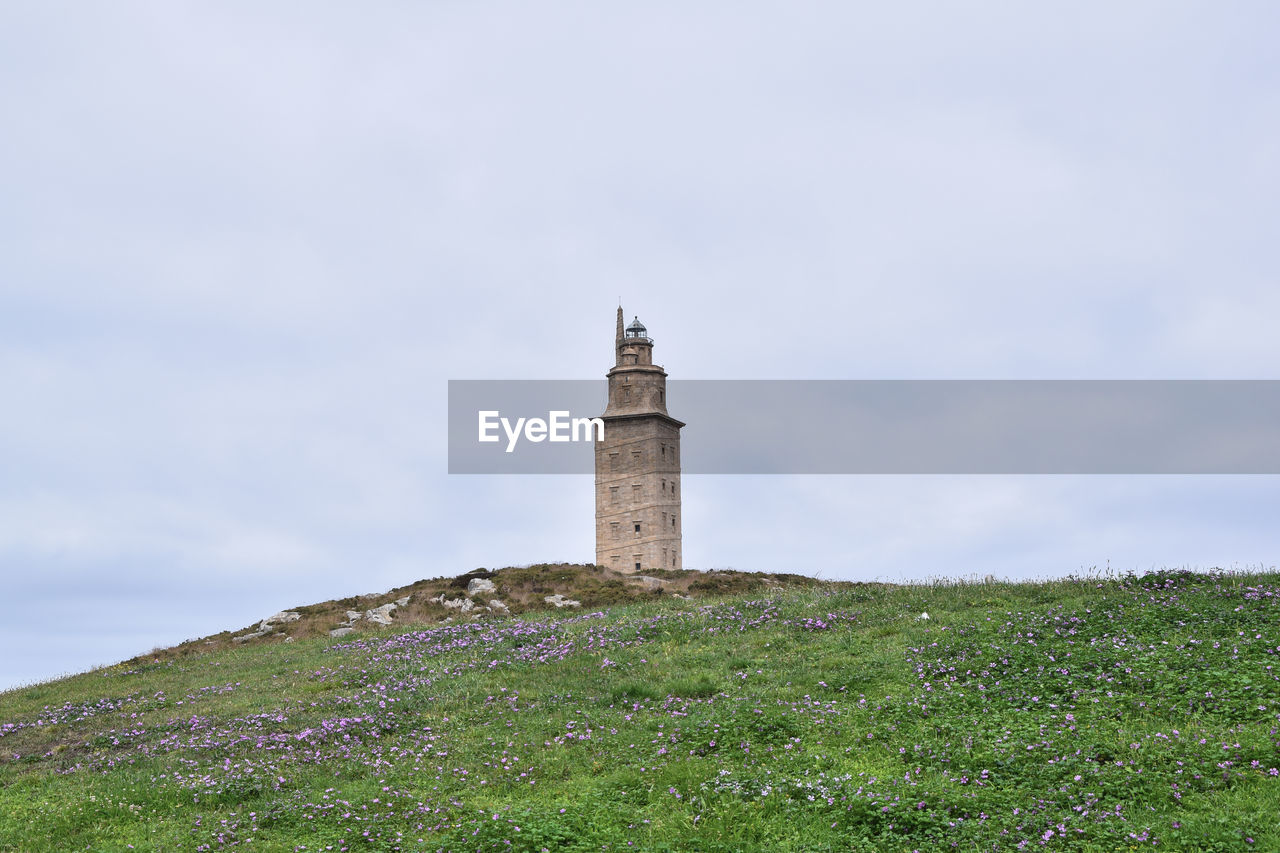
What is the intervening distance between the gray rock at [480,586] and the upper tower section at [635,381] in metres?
22.2

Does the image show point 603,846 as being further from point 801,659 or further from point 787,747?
point 801,659

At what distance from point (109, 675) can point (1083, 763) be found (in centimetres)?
2901

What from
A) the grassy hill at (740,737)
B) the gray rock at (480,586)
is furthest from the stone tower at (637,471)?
the grassy hill at (740,737)

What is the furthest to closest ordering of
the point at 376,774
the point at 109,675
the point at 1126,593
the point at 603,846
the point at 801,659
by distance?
the point at 109,675, the point at 1126,593, the point at 801,659, the point at 376,774, the point at 603,846

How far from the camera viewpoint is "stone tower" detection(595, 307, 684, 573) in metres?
64.5

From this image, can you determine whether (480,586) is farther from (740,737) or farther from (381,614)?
(740,737)

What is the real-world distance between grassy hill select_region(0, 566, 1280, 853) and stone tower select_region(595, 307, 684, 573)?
37.0 meters

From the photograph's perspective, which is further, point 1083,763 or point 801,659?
point 801,659

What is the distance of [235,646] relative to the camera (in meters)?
37.3

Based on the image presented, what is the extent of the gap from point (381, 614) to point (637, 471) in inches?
1056

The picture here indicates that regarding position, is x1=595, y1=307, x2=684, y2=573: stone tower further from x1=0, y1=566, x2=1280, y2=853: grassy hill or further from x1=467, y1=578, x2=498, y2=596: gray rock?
x1=0, y1=566, x2=1280, y2=853: grassy hill

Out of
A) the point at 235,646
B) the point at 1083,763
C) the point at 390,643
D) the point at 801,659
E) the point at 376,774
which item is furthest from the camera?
the point at 235,646

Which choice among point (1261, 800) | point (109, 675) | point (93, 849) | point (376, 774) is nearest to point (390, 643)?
point (109, 675)

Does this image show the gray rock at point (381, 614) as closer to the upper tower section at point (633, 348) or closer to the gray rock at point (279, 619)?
the gray rock at point (279, 619)
